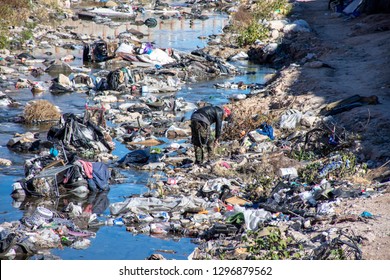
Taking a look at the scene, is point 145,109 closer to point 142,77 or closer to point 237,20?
point 142,77

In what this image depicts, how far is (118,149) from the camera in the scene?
1343 centimetres

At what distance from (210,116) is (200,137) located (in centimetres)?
37

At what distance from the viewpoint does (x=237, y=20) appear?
28.2 meters

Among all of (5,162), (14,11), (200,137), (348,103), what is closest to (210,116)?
(200,137)

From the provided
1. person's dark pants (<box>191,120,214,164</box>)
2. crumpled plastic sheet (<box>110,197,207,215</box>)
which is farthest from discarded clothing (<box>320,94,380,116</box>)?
crumpled plastic sheet (<box>110,197,207,215</box>)

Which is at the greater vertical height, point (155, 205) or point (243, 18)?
point (155, 205)

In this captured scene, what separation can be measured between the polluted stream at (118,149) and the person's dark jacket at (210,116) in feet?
3.94

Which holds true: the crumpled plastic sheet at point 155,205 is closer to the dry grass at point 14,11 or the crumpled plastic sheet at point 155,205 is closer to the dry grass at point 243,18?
the dry grass at point 14,11

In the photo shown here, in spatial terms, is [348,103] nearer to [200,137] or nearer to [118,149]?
[200,137]

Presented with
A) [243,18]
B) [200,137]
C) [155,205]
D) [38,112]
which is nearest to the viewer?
[155,205]

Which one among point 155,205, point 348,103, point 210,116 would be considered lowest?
point 155,205

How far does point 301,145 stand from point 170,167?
2164 millimetres

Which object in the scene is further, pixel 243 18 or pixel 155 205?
pixel 243 18

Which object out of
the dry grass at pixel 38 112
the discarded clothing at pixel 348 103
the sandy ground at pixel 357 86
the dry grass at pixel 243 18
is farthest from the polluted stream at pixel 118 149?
the discarded clothing at pixel 348 103
